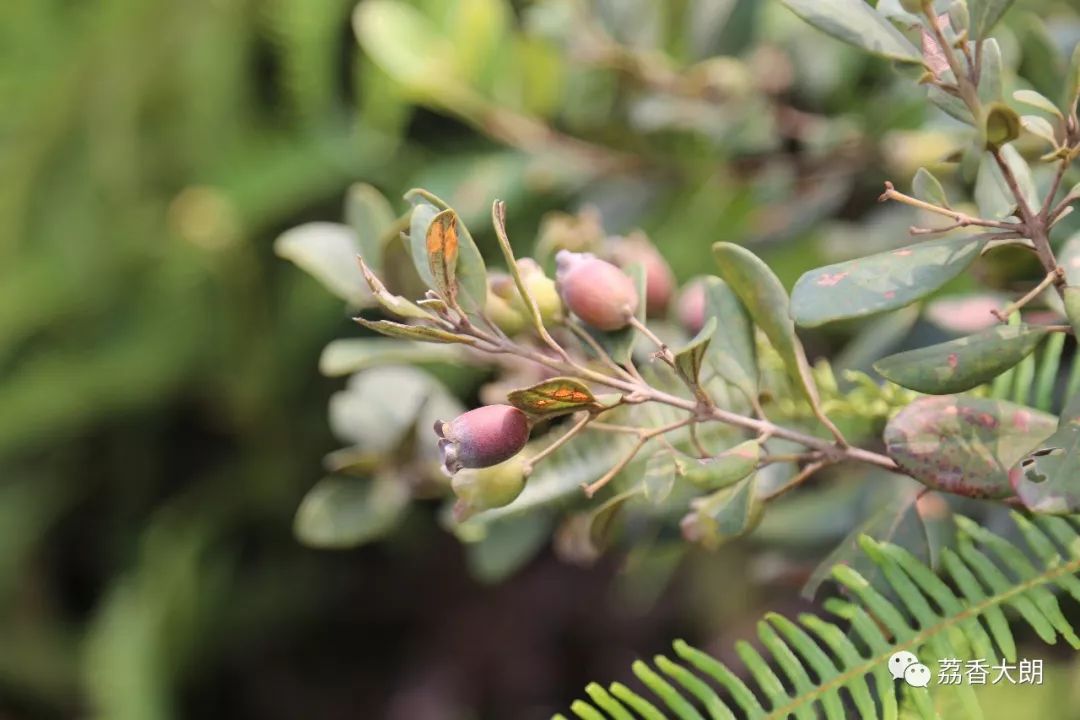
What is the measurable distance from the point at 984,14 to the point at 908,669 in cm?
18

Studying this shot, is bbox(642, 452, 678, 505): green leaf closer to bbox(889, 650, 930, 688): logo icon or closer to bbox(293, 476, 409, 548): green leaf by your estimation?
bbox(889, 650, 930, 688): logo icon

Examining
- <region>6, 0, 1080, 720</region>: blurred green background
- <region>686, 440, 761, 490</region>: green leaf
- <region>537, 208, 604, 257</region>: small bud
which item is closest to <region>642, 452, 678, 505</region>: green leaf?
<region>686, 440, 761, 490</region>: green leaf

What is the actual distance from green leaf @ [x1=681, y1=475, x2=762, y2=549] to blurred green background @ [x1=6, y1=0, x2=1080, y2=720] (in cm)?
32

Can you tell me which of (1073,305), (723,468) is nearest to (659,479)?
(723,468)

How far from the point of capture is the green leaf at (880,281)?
0.93 feet

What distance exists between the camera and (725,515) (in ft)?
A: 1.03

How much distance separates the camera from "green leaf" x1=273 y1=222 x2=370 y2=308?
0.43m

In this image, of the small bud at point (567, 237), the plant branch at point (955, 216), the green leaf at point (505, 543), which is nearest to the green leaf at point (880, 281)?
the plant branch at point (955, 216)

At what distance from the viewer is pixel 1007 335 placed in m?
0.29

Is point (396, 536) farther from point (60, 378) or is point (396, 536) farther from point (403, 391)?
point (403, 391)

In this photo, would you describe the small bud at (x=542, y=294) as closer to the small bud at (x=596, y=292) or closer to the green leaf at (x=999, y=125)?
the small bud at (x=596, y=292)

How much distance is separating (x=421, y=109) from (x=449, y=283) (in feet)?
2.11

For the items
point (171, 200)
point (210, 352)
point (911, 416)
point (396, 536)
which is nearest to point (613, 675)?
point (396, 536)

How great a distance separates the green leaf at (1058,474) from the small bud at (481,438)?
134 mm
